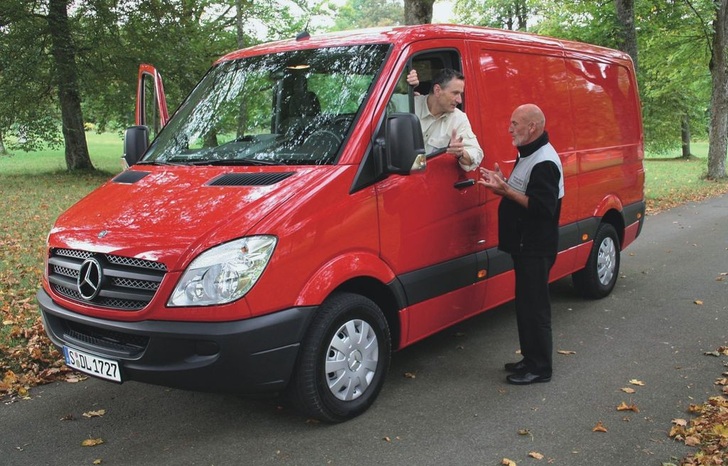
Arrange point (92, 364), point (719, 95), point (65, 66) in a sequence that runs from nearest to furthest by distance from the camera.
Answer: point (92, 364) < point (65, 66) < point (719, 95)

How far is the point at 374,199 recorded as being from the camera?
13.6ft

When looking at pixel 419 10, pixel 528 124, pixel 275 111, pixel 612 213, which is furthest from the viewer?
pixel 419 10

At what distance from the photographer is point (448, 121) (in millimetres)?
4770

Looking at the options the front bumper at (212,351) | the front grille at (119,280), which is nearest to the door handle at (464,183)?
the front bumper at (212,351)

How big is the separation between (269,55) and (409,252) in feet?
6.21

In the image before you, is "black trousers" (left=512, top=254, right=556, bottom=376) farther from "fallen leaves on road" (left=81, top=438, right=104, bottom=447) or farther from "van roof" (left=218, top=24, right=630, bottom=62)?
"fallen leaves on road" (left=81, top=438, right=104, bottom=447)

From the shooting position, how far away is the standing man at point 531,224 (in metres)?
4.53

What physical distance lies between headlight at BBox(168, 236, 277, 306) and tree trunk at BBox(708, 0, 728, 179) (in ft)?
68.0

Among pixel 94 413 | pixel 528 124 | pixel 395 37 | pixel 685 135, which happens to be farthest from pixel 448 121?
pixel 685 135

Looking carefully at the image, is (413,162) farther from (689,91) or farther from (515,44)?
(689,91)

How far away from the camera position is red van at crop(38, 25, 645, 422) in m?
3.54

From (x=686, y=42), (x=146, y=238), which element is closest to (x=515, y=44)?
(x=146, y=238)

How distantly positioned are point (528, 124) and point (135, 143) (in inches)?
118

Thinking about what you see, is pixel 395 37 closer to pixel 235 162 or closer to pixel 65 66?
pixel 235 162
